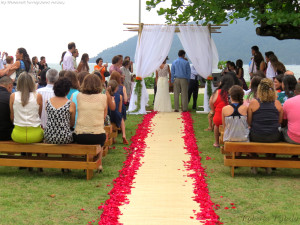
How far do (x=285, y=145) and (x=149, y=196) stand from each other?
6.95ft

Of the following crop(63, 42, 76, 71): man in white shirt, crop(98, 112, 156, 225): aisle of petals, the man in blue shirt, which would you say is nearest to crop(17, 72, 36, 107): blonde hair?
crop(98, 112, 156, 225): aisle of petals

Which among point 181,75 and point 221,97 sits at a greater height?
point 181,75

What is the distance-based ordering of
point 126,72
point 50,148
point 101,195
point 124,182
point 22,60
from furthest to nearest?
1. point 126,72
2. point 22,60
3. point 50,148
4. point 124,182
5. point 101,195

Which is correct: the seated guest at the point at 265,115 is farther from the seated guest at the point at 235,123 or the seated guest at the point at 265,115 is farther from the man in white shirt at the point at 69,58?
the man in white shirt at the point at 69,58

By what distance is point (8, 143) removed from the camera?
659 centimetres

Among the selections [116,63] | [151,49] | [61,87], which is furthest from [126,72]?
[61,87]

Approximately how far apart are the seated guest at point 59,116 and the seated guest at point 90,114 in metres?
0.13

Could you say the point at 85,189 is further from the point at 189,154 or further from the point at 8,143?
the point at 189,154

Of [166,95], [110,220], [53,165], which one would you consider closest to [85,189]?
[53,165]

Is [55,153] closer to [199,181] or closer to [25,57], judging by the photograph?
[199,181]

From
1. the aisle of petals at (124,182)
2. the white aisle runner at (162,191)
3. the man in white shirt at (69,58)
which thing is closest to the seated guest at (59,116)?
the aisle of petals at (124,182)

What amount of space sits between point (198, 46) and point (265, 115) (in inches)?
331

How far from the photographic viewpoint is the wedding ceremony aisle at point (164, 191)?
196 inches

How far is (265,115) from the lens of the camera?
6.89 metres
